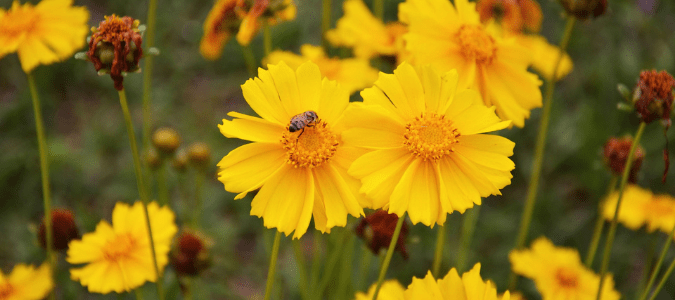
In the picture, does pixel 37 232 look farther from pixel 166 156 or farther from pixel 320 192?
pixel 320 192

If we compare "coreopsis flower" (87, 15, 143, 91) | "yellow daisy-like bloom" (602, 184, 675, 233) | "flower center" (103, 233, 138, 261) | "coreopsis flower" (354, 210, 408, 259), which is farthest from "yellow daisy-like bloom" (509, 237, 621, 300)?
"coreopsis flower" (87, 15, 143, 91)

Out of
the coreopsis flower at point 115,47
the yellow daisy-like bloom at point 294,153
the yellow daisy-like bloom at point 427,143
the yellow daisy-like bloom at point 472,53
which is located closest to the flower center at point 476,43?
the yellow daisy-like bloom at point 472,53

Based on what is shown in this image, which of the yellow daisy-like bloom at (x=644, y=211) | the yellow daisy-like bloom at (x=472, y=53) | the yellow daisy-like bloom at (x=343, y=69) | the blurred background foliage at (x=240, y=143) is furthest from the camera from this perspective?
the blurred background foliage at (x=240, y=143)

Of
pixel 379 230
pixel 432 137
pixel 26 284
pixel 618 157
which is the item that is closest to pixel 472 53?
pixel 432 137

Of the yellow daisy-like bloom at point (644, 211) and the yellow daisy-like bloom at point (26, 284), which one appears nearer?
the yellow daisy-like bloom at point (26, 284)

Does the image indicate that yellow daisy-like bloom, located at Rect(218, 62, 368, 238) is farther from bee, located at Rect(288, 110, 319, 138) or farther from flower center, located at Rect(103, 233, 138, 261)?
flower center, located at Rect(103, 233, 138, 261)

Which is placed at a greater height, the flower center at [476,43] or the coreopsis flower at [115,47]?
the flower center at [476,43]

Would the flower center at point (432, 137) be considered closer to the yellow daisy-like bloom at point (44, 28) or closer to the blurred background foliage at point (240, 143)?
the yellow daisy-like bloom at point (44, 28)

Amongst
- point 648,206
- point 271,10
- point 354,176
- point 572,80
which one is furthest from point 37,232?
point 572,80

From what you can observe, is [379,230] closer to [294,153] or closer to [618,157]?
[294,153]
